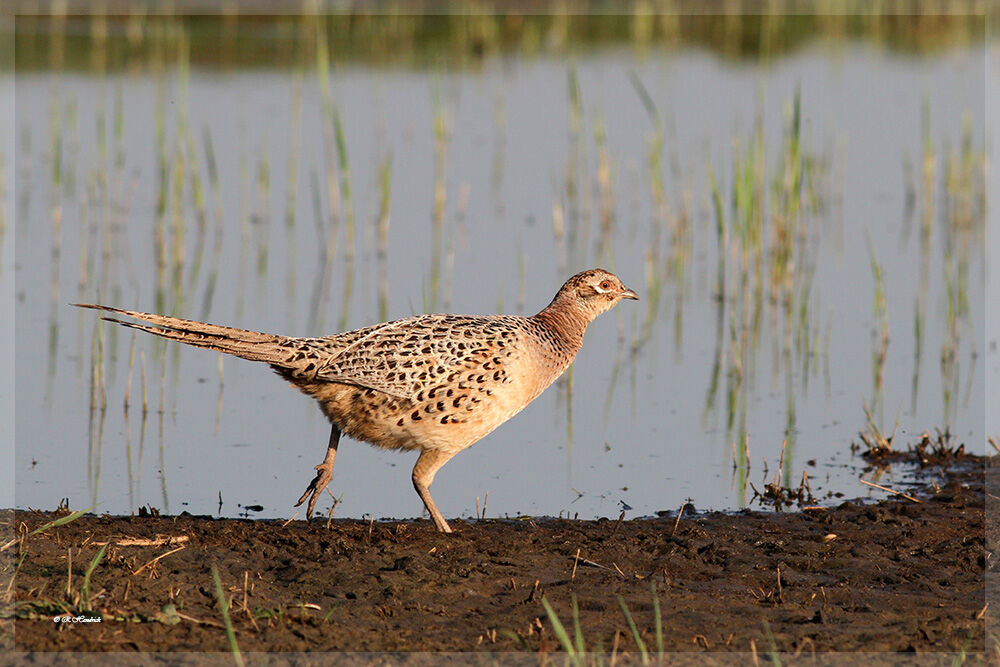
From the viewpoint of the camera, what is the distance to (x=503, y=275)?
11438mm

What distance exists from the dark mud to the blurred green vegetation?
12.6m

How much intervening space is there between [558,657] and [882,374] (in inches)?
218

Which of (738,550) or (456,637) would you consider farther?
(738,550)

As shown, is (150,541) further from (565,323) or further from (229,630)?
(565,323)

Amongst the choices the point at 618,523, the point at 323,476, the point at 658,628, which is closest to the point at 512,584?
the point at 658,628

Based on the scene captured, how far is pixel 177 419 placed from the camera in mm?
8609

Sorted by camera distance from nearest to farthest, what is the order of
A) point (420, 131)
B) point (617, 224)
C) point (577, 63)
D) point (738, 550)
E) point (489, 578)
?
point (489, 578), point (738, 550), point (617, 224), point (420, 131), point (577, 63)

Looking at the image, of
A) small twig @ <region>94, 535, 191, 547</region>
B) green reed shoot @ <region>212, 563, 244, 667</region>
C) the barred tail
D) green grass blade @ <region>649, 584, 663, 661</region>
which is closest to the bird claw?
the barred tail

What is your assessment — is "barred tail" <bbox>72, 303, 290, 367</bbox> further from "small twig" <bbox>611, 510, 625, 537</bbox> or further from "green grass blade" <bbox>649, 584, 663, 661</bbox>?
"green grass blade" <bbox>649, 584, 663, 661</bbox>

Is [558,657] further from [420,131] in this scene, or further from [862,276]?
[420,131]

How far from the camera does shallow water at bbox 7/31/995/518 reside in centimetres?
798

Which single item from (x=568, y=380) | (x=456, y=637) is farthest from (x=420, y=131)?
(x=456, y=637)

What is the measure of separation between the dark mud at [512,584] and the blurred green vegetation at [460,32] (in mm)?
12588

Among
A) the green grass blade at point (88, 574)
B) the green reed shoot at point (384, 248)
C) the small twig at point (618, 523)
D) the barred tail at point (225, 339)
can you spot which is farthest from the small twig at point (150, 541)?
the green reed shoot at point (384, 248)
